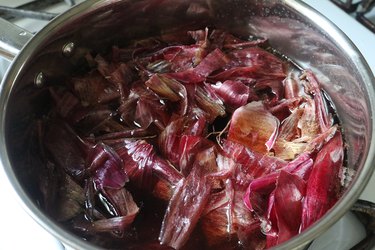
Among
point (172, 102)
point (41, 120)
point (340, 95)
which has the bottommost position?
point (41, 120)

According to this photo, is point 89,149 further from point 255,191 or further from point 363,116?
point 363,116

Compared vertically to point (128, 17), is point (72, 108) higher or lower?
lower

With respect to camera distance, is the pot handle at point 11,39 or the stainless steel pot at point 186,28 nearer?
the stainless steel pot at point 186,28

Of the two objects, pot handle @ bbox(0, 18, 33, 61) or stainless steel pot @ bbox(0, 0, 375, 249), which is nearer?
stainless steel pot @ bbox(0, 0, 375, 249)

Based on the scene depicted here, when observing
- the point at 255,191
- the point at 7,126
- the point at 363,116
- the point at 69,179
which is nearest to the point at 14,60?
the point at 7,126

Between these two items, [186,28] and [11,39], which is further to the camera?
[186,28]
